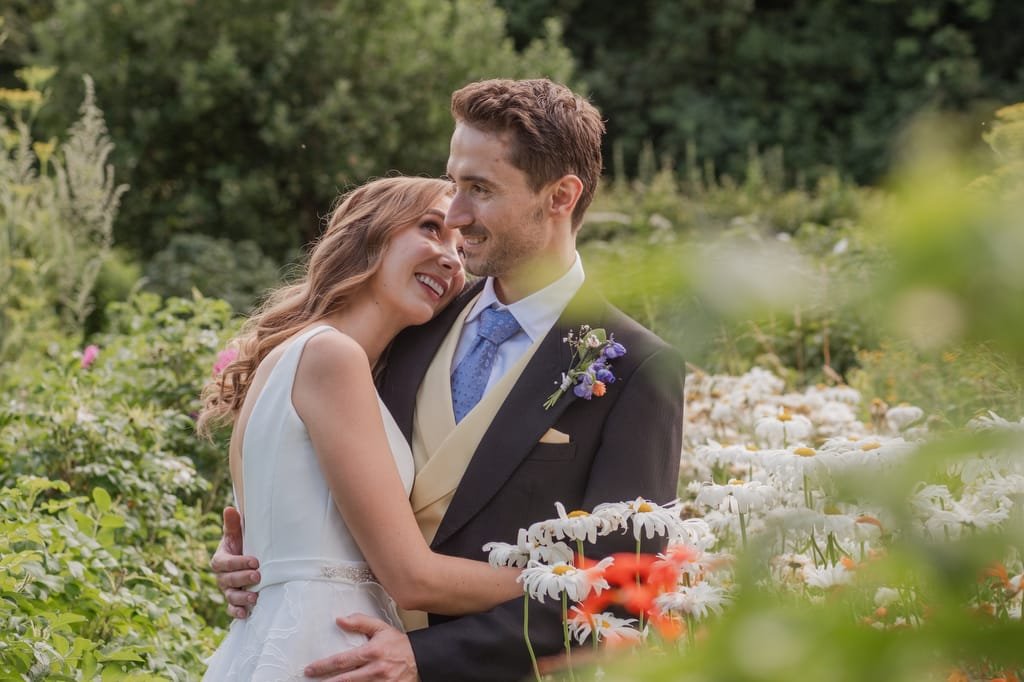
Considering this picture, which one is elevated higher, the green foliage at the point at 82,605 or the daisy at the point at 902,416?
the daisy at the point at 902,416

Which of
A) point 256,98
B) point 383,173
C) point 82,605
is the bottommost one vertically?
point 82,605

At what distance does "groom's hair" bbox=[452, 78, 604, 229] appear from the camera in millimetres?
2395

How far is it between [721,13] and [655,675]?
60.8 feet

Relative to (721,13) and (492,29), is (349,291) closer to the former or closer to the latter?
(492,29)

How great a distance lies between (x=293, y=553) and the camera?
234 cm

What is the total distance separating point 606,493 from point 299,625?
62cm

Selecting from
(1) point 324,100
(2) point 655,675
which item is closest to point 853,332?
(2) point 655,675

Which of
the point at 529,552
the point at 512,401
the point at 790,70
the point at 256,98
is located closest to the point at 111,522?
the point at 512,401

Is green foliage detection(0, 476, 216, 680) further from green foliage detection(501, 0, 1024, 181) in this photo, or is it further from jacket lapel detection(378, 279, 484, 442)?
green foliage detection(501, 0, 1024, 181)

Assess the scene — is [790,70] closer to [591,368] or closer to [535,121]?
[535,121]

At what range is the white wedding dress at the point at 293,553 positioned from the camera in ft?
7.48

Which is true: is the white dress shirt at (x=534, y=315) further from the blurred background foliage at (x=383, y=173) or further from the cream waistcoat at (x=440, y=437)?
the blurred background foliage at (x=383, y=173)

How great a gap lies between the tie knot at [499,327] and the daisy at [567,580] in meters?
0.78

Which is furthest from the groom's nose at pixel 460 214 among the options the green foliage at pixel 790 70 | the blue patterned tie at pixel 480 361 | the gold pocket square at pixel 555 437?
the green foliage at pixel 790 70
